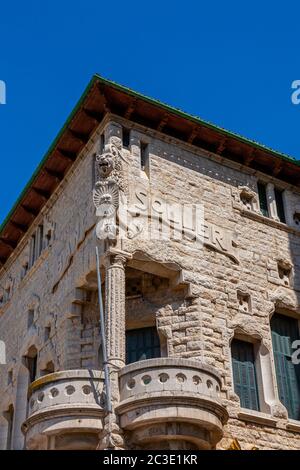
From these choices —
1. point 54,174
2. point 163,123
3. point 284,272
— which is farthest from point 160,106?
point 284,272

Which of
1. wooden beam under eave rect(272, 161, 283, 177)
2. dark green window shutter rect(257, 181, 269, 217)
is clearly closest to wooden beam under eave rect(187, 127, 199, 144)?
dark green window shutter rect(257, 181, 269, 217)

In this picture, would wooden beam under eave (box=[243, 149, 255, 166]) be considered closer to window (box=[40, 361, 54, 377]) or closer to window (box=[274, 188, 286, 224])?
window (box=[274, 188, 286, 224])

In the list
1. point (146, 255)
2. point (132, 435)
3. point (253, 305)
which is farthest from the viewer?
point (253, 305)

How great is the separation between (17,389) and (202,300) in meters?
7.21

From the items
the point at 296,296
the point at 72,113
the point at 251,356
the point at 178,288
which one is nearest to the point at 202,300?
the point at 178,288

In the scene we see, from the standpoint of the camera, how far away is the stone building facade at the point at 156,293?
59.0 ft

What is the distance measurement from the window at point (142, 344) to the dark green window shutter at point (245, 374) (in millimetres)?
2120

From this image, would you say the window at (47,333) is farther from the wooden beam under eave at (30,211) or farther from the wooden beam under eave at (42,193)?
the wooden beam under eave at (30,211)

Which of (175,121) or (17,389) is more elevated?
(175,121)

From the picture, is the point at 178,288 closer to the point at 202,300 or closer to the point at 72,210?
the point at 202,300

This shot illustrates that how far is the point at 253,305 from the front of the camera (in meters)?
21.9

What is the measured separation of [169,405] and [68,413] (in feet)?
7.61

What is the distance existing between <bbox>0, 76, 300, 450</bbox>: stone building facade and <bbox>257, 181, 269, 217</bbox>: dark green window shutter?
3.6 inches

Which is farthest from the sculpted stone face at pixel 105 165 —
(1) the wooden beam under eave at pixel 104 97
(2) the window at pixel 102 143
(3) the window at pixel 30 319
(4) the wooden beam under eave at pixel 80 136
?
(3) the window at pixel 30 319
